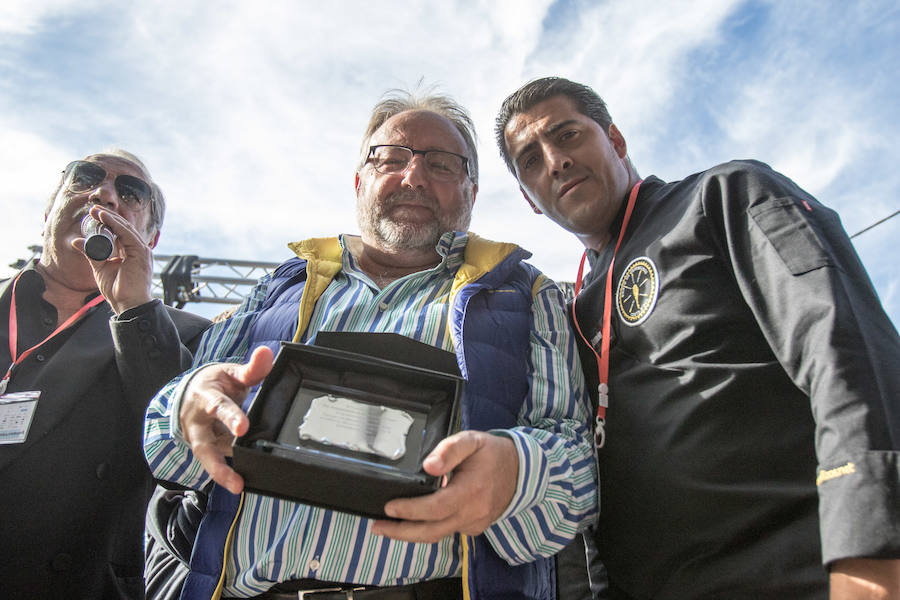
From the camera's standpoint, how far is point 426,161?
2.44 metres

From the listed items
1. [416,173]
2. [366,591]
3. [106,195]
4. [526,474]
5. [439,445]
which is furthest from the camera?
[106,195]

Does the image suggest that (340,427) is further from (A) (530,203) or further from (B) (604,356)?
(A) (530,203)

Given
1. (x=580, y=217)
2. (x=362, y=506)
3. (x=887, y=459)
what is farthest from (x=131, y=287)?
(x=887, y=459)

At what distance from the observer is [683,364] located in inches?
60.3

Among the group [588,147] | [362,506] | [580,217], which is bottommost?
[362,506]

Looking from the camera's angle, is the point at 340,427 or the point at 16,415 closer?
the point at 340,427

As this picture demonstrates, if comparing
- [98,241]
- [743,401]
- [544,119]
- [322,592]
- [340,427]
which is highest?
[544,119]

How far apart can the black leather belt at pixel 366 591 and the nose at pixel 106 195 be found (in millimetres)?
A: 2116

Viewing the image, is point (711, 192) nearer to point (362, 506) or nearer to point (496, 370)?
point (496, 370)

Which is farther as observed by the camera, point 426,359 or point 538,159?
point 538,159

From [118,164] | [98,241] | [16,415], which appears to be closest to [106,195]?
[118,164]

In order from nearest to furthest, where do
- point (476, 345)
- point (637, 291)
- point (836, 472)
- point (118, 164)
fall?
point (836, 472) < point (476, 345) < point (637, 291) < point (118, 164)

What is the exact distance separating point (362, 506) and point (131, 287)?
1.77 meters

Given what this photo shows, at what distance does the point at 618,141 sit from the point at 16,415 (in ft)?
9.33
